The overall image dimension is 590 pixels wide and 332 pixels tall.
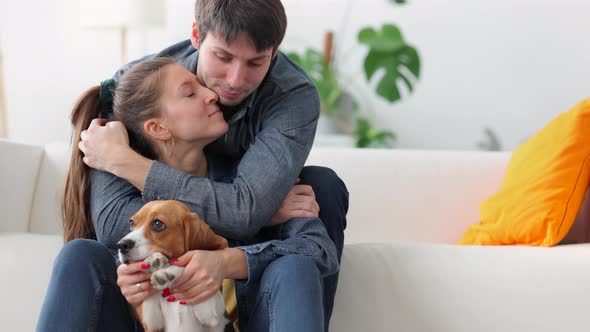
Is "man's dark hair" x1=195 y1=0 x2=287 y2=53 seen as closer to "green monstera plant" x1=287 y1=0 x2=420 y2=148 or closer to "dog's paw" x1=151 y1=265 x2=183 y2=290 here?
"dog's paw" x1=151 y1=265 x2=183 y2=290

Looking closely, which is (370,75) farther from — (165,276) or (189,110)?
(165,276)


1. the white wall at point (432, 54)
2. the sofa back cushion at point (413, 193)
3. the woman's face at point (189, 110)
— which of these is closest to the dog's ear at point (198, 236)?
the woman's face at point (189, 110)

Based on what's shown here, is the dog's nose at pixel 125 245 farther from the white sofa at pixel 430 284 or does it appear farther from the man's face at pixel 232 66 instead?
the white sofa at pixel 430 284

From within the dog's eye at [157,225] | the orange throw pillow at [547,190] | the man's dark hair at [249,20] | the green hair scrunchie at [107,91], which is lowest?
the orange throw pillow at [547,190]

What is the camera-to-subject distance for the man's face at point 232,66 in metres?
1.49

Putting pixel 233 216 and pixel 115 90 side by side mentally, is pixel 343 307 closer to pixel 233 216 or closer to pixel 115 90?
pixel 233 216

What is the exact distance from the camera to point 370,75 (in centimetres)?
370

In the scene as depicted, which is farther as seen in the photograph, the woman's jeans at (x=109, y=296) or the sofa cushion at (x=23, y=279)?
the sofa cushion at (x=23, y=279)

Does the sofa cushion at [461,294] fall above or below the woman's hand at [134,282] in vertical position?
below

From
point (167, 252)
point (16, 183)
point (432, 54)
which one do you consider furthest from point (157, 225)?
point (432, 54)

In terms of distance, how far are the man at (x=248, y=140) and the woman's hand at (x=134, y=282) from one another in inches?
8.8

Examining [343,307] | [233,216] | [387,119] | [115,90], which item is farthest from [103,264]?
[387,119]

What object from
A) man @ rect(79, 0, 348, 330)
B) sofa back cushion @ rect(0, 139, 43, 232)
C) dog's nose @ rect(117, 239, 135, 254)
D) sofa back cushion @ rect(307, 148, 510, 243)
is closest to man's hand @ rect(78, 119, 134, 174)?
man @ rect(79, 0, 348, 330)

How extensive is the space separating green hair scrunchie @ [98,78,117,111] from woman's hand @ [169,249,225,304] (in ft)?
1.62
